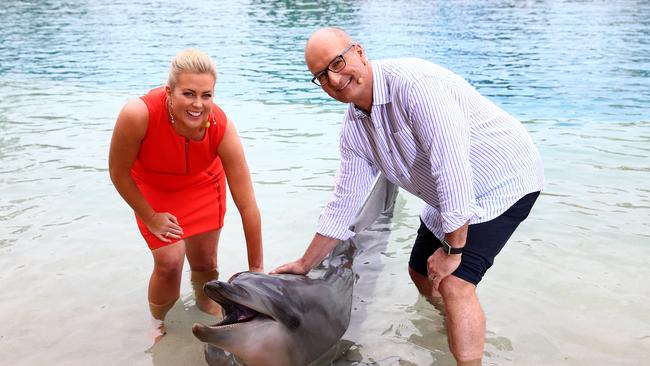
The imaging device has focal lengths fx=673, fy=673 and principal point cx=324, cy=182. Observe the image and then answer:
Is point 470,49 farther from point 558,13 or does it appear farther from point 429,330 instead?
point 429,330

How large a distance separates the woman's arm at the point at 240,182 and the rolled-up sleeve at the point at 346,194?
15.6 inches

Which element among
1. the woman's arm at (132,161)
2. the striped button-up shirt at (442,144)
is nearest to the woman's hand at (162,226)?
the woman's arm at (132,161)

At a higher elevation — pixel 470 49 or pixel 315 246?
pixel 315 246

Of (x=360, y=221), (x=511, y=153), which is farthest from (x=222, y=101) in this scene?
(x=511, y=153)

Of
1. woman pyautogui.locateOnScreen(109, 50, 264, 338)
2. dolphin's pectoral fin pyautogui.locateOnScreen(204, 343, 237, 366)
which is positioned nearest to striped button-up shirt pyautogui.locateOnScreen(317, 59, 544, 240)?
woman pyautogui.locateOnScreen(109, 50, 264, 338)

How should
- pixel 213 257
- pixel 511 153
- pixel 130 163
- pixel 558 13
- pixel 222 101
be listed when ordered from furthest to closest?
pixel 558 13 < pixel 222 101 < pixel 213 257 < pixel 130 163 < pixel 511 153

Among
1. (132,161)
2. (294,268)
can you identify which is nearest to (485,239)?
(294,268)

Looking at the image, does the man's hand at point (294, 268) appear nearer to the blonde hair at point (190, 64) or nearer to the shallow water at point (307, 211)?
the shallow water at point (307, 211)

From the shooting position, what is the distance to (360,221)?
4.83 meters

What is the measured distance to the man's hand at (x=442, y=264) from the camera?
3125mm

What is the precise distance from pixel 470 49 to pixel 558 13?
33.7 feet

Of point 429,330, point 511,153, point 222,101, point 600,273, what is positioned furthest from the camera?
point 222,101

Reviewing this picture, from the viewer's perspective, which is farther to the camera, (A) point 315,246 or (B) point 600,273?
(B) point 600,273

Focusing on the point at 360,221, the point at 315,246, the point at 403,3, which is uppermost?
the point at 315,246
